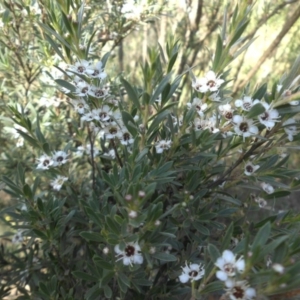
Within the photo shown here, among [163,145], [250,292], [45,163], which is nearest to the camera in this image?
[250,292]

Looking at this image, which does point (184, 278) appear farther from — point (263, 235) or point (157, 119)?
point (157, 119)

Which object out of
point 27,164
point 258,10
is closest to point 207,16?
point 258,10

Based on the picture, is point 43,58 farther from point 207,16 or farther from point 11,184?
point 207,16

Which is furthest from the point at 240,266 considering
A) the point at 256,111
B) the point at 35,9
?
the point at 35,9

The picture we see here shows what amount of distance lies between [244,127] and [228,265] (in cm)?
31

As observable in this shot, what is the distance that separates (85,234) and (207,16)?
5.32 ft

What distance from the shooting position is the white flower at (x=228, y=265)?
586 mm

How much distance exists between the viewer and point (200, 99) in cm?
92

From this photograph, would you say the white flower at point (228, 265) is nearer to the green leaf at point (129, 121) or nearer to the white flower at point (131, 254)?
the white flower at point (131, 254)

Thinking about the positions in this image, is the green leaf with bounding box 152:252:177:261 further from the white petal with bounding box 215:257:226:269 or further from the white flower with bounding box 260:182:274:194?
the white flower with bounding box 260:182:274:194

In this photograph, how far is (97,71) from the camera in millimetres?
864

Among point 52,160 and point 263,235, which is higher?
point 263,235

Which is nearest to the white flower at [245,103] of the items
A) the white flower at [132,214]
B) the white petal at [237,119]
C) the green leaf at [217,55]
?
the white petal at [237,119]

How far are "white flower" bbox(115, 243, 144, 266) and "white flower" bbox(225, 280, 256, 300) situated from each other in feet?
0.63
